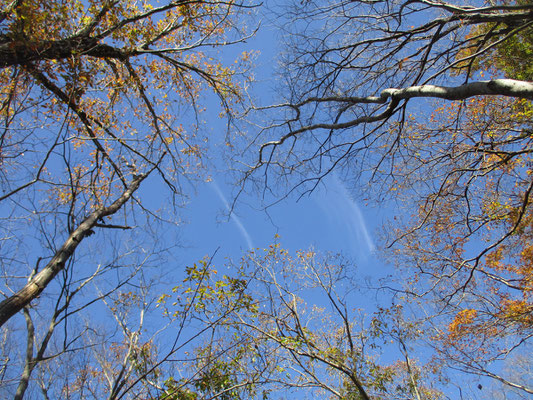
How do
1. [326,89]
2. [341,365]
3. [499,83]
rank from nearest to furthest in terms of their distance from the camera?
[499,83] < [326,89] < [341,365]

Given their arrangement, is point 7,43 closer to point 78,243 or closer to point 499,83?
point 78,243

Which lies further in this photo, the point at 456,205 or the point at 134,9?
the point at 456,205

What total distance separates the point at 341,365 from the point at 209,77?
6.20 metres

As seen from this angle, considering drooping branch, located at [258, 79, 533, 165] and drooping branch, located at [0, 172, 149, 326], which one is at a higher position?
drooping branch, located at [258, 79, 533, 165]

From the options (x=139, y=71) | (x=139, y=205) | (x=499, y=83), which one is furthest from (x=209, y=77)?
(x=499, y=83)

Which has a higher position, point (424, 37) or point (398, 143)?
point (424, 37)

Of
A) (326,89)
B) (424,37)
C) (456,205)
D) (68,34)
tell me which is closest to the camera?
(68,34)

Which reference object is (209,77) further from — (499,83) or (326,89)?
(499,83)

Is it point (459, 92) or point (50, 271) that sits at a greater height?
point (459, 92)

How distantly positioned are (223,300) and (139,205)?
2526 mm

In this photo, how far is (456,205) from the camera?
7191 millimetres

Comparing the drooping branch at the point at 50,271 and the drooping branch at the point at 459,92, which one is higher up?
the drooping branch at the point at 459,92

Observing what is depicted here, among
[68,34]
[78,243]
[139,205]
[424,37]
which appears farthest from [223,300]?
[424,37]

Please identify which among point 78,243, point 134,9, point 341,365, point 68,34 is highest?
point 134,9
